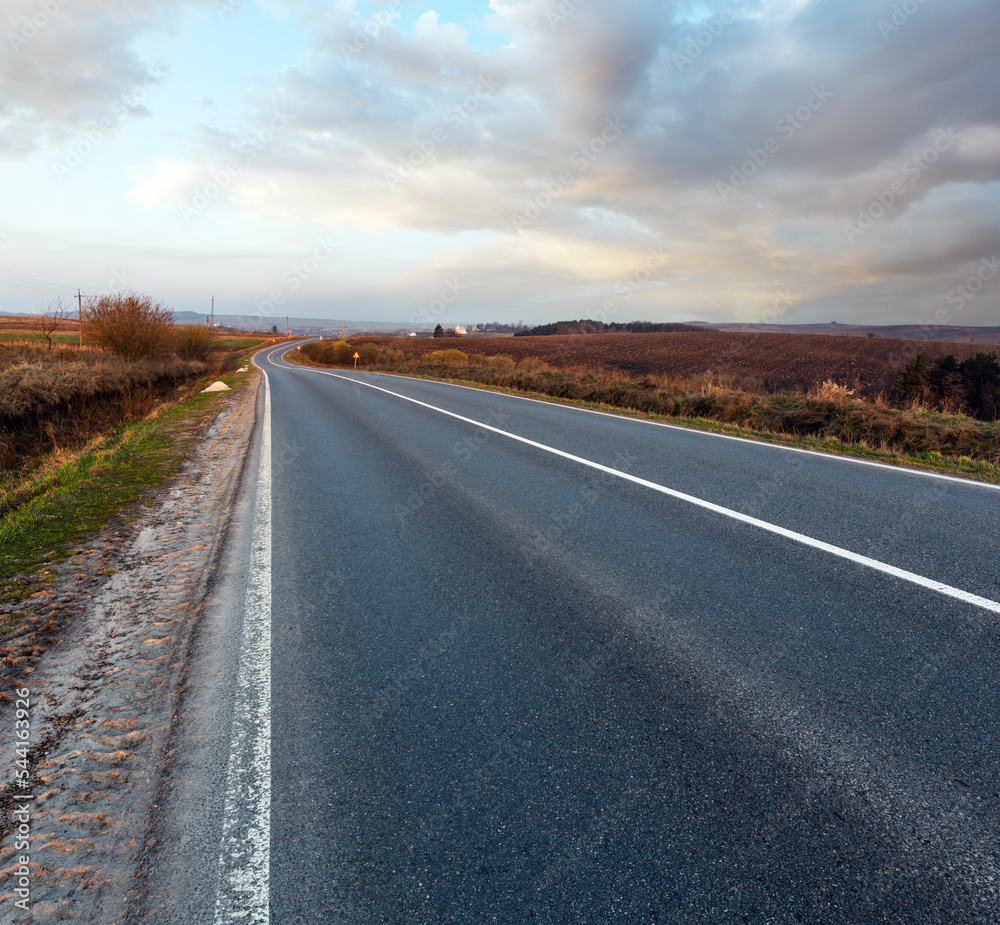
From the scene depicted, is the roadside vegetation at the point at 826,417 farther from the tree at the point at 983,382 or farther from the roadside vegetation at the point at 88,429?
the tree at the point at 983,382

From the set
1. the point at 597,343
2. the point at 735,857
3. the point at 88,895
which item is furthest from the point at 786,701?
the point at 597,343

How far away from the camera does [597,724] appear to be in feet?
7.79

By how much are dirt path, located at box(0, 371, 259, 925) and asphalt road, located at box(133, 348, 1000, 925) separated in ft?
0.47

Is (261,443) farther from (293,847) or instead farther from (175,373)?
(175,373)

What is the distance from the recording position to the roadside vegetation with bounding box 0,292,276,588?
515 centimetres

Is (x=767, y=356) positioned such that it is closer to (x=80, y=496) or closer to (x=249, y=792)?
(x=80, y=496)

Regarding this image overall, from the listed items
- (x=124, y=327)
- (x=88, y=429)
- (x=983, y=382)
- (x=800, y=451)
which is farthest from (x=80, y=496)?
(x=983, y=382)

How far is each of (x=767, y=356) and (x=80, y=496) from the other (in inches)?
1998

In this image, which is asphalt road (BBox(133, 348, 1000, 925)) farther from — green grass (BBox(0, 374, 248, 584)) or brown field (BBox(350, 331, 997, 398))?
brown field (BBox(350, 331, 997, 398))

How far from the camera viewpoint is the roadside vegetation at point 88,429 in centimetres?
515

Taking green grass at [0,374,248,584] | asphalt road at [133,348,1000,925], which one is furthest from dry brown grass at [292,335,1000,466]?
green grass at [0,374,248,584]

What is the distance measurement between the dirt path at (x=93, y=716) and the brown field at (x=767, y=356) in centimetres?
3157

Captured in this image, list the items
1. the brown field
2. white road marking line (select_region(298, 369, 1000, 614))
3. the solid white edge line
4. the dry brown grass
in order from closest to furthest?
white road marking line (select_region(298, 369, 1000, 614)) < the solid white edge line < the dry brown grass < the brown field

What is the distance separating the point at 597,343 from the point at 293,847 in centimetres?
6351
